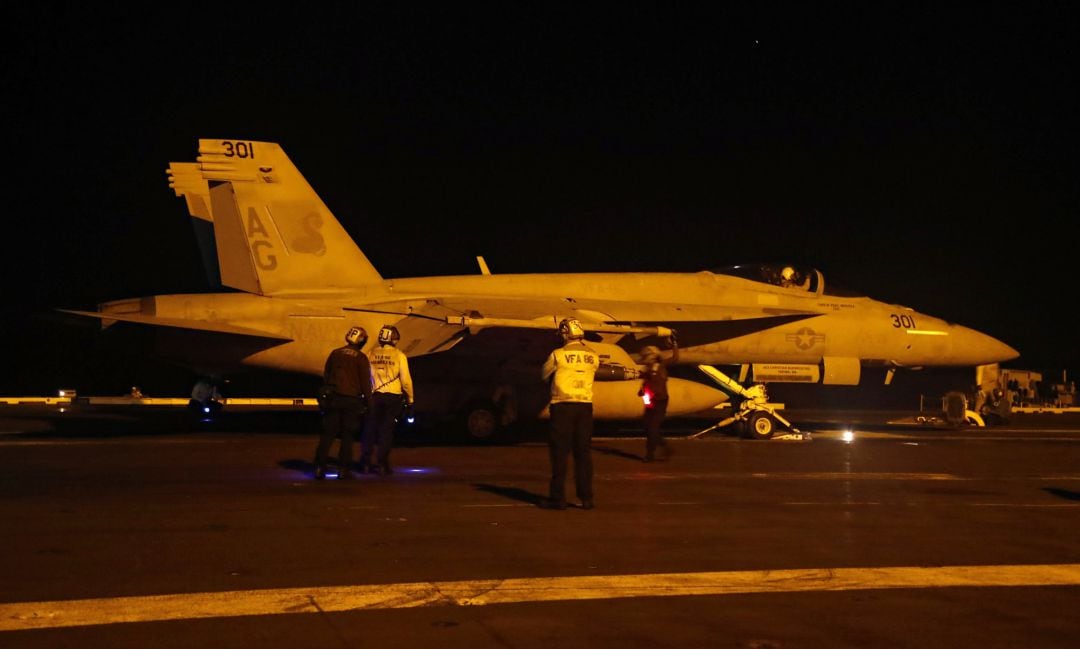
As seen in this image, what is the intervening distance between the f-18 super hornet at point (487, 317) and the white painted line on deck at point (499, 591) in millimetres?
9491

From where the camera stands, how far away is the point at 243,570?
6672mm

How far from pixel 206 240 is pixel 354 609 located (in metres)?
20.1

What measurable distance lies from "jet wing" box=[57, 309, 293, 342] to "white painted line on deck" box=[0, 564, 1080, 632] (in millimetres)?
10863

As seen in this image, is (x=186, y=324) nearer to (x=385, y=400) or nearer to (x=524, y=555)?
(x=385, y=400)

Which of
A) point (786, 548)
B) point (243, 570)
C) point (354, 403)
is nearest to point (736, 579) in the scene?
point (786, 548)

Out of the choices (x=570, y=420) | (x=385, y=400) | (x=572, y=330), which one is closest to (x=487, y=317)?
(x=385, y=400)

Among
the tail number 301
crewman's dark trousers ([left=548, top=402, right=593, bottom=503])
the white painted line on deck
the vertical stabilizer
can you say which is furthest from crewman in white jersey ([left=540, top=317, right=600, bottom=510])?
the tail number 301

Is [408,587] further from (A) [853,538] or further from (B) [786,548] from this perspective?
(A) [853,538]

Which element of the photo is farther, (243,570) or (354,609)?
(243,570)

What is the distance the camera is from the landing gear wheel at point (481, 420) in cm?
1723

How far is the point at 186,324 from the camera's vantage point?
1628 centimetres

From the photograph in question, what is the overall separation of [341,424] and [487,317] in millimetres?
5696

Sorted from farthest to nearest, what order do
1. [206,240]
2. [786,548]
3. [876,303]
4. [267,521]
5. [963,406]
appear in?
[206,240] → [963,406] → [876,303] → [267,521] → [786,548]

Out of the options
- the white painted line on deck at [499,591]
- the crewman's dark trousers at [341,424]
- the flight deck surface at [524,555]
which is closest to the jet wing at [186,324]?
the flight deck surface at [524,555]
